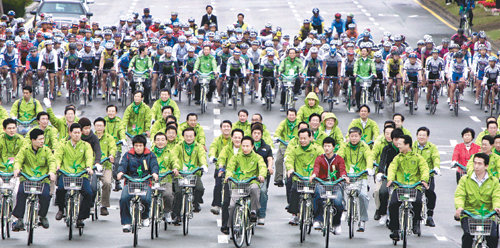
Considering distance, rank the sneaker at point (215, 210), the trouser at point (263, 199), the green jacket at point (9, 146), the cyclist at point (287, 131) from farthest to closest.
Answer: the cyclist at point (287, 131) → the sneaker at point (215, 210) → the green jacket at point (9, 146) → the trouser at point (263, 199)

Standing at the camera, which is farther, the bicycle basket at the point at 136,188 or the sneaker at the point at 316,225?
the sneaker at the point at 316,225

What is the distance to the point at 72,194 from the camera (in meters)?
17.7

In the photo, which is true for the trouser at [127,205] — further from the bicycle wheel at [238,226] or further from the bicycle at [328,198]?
the bicycle at [328,198]

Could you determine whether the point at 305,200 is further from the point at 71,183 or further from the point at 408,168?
A: the point at 71,183

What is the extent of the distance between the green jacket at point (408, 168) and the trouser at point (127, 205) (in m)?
3.79

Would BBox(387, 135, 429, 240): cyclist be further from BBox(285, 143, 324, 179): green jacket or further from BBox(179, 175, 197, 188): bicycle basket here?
BBox(179, 175, 197, 188): bicycle basket

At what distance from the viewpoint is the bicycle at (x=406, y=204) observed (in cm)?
1706

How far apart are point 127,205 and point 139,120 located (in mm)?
5822

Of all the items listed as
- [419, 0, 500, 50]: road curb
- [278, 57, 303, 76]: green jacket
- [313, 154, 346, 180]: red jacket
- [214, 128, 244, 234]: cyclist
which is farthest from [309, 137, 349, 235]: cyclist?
[419, 0, 500, 50]: road curb

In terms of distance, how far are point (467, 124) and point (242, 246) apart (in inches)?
563

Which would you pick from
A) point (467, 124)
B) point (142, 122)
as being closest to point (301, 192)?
point (142, 122)

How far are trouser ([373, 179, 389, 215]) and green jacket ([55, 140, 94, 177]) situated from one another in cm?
486

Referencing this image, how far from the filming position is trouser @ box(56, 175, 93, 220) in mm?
17797

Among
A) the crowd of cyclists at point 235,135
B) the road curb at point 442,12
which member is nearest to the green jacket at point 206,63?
the crowd of cyclists at point 235,135
